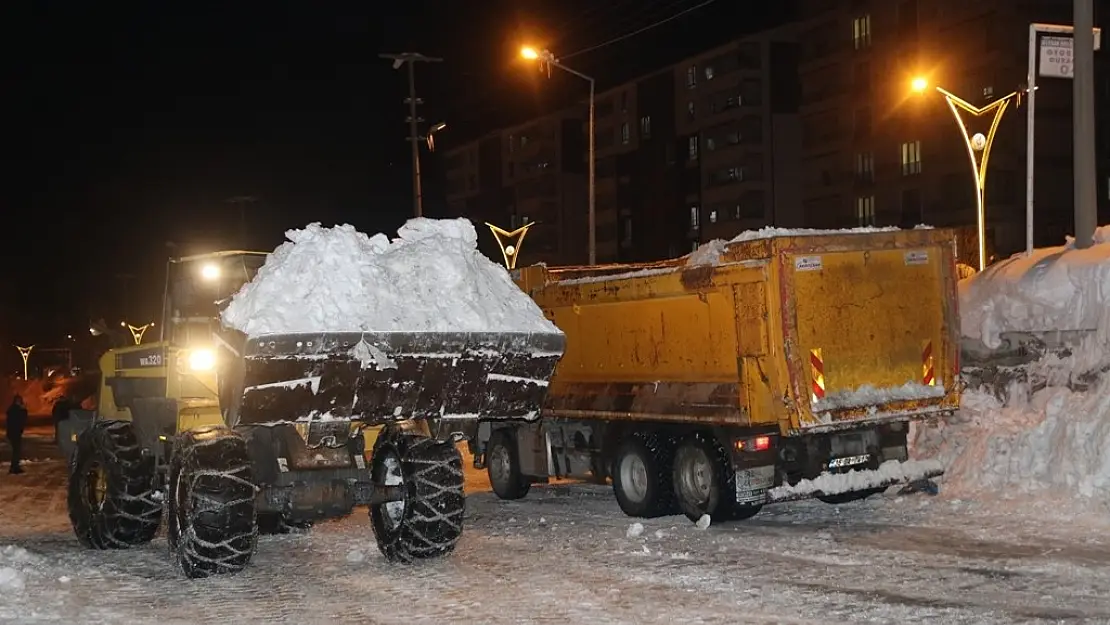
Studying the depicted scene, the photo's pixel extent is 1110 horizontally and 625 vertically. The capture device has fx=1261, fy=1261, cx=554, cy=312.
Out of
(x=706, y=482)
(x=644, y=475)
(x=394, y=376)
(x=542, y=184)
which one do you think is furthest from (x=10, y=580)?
(x=542, y=184)

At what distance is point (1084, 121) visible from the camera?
17688 mm

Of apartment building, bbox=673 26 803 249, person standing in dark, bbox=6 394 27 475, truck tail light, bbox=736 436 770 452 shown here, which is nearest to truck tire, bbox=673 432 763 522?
truck tail light, bbox=736 436 770 452

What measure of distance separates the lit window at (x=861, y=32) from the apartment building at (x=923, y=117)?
5 centimetres

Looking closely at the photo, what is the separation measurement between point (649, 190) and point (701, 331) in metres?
69.2

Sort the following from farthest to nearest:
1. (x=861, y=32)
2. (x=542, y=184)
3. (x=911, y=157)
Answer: (x=542, y=184) → (x=861, y=32) → (x=911, y=157)

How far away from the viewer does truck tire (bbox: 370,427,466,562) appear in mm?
11477

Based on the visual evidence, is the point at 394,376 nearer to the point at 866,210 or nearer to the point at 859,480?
the point at 859,480

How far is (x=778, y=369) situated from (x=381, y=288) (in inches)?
164

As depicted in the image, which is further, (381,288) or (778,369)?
(778,369)

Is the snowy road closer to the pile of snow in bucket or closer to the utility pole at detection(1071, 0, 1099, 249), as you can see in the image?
the pile of snow in bucket

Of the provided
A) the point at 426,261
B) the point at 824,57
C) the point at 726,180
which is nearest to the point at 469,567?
the point at 426,261

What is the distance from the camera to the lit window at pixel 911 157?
60594 millimetres

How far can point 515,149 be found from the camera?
9612 cm

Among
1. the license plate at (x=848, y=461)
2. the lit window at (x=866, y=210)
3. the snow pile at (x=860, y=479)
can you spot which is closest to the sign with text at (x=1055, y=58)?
the snow pile at (x=860, y=479)
